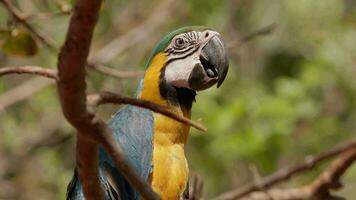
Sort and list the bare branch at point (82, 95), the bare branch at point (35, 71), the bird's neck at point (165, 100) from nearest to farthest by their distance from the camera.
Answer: the bare branch at point (82, 95), the bare branch at point (35, 71), the bird's neck at point (165, 100)

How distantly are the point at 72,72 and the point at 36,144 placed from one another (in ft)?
12.5

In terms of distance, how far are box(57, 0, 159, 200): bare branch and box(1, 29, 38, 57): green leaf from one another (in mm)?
1128

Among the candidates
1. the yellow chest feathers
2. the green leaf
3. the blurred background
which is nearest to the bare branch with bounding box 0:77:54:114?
the blurred background

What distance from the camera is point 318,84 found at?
190 inches

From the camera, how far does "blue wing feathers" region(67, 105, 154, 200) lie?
2.24 meters

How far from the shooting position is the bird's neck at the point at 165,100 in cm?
249

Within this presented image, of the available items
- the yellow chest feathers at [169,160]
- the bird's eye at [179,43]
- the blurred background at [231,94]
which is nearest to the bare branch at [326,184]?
the yellow chest feathers at [169,160]

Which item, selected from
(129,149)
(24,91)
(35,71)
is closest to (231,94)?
(24,91)

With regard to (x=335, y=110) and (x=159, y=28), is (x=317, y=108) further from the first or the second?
(x=159, y=28)

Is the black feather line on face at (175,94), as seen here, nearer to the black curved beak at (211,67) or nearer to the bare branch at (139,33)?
the black curved beak at (211,67)

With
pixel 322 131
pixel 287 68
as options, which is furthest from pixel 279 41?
pixel 322 131

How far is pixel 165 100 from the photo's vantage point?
2561 mm

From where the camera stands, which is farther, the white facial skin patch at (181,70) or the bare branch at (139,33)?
the bare branch at (139,33)

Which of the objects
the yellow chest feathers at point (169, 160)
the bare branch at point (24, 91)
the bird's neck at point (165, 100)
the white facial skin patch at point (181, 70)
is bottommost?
the bare branch at point (24, 91)
